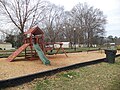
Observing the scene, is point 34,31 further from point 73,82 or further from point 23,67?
point 73,82

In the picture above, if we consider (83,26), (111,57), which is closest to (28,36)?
(111,57)

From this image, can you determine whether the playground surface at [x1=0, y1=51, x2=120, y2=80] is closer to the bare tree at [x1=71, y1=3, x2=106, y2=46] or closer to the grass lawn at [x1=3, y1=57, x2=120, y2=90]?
the grass lawn at [x1=3, y1=57, x2=120, y2=90]

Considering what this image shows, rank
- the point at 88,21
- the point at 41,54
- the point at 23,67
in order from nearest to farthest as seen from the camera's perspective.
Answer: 1. the point at 23,67
2. the point at 41,54
3. the point at 88,21

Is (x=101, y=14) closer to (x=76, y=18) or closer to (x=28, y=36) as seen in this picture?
(x=76, y=18)

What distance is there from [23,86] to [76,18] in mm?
62949

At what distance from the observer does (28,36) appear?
14461mm

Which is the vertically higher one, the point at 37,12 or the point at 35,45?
the point at 37,12

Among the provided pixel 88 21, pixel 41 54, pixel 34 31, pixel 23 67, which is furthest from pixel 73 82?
pixel 88 21

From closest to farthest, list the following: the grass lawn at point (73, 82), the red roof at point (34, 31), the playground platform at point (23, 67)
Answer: the grass lawn at point (73, 82) → the playground platform at point (23, 67) → the red roof at point (34, 31)

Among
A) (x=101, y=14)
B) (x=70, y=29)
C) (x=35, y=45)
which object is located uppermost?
(x=101, y=14)

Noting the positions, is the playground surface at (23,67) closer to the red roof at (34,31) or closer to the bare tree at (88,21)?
the red roof at (34,31)

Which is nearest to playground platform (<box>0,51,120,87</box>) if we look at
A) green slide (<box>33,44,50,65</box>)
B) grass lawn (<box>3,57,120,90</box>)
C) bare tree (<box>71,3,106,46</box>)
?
green slide (<box>33,44,50,65</box>)

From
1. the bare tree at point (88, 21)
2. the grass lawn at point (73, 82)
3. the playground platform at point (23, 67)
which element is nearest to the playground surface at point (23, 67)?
the playground platform at point (23, 67)

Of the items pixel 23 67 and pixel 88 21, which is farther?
pixel 88 21
